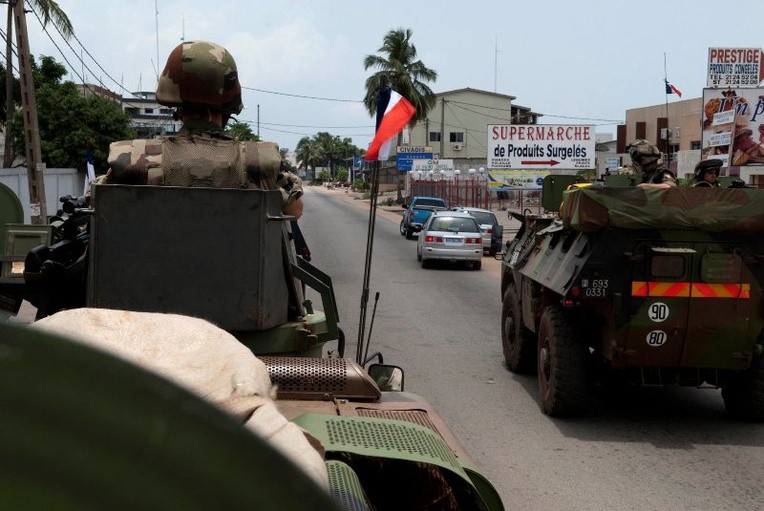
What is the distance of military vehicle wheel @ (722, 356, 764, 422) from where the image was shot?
337 inches

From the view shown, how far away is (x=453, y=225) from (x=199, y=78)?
22.5 meters

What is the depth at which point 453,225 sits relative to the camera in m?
26.2

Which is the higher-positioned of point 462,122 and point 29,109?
point 462,122

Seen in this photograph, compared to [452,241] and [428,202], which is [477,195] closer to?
[428,202]

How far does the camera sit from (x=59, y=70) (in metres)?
43.8

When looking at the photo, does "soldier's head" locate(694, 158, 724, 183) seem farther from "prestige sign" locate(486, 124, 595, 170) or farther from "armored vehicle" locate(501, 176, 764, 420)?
"prestige sign" locate(486, 124, 595, 170)

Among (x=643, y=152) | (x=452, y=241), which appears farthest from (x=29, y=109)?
(x=643, y=152)

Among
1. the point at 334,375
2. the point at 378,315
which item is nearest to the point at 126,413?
the point at 334,375

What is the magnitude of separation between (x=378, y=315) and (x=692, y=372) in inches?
328

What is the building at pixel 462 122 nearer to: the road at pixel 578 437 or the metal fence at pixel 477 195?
the metal fence at pixel 477 195

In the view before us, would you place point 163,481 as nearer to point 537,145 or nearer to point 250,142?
point 250,142

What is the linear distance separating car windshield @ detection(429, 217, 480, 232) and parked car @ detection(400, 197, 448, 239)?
11.5m

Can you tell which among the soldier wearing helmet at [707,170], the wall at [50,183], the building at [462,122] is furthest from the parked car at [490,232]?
the building at [462,122]

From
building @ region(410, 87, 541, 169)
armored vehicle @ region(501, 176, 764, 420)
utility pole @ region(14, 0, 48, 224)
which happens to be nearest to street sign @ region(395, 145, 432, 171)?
building @ region(410, 87, 541, 169)
